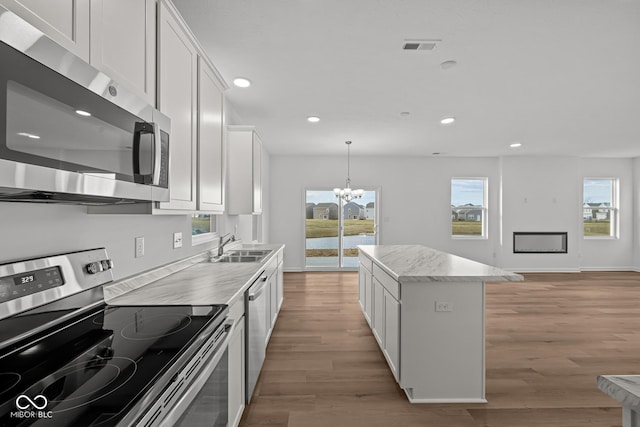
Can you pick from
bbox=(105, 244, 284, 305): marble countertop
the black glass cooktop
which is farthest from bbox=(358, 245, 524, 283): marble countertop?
the black glass cooktop

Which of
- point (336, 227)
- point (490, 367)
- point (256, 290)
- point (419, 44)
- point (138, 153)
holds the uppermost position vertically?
point (419, 44)

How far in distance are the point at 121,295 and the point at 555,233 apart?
8532 millimetres

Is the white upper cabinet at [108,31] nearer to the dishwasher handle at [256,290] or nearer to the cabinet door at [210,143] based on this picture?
the cabinet door at [210,143]

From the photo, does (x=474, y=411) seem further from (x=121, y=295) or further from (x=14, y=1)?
(x=14, y=1)

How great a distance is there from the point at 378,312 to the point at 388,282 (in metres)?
0.57

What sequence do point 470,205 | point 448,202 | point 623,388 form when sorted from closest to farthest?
point 623,388 → point 448,202 → point 470,205

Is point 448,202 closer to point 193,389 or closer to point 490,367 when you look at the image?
point 490,367

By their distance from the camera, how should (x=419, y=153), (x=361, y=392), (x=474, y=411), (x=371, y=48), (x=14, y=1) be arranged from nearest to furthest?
(x=14, y=1)
(x=474, y=411)
(x=361, y=392)
(x=371, y=48)
(x=419, y=153)

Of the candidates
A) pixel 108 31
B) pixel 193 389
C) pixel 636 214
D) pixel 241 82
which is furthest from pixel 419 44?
pixel 636 214

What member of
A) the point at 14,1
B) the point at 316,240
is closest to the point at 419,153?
the point at 316,240

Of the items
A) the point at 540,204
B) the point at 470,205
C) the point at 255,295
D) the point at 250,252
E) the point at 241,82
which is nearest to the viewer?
the point at 255,295

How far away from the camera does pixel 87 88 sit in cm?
96

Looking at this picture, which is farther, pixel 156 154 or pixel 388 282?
pixel 388 282

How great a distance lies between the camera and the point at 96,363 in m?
0.96
